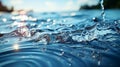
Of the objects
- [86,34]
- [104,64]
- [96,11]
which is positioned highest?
[96,11]

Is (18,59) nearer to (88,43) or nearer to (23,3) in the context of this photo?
(88,43)

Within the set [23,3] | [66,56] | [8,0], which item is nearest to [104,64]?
[66,56]

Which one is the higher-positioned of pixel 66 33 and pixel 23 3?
pixel 23 3

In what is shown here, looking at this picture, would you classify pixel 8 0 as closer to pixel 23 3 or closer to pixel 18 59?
pixel 23 3

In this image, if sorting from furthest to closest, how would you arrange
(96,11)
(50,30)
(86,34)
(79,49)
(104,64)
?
(96,11)
(50,30)
(86,34)
(79,49)
(104,64)

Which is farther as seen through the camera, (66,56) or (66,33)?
(66,33)

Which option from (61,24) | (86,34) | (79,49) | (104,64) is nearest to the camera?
(104,64)
